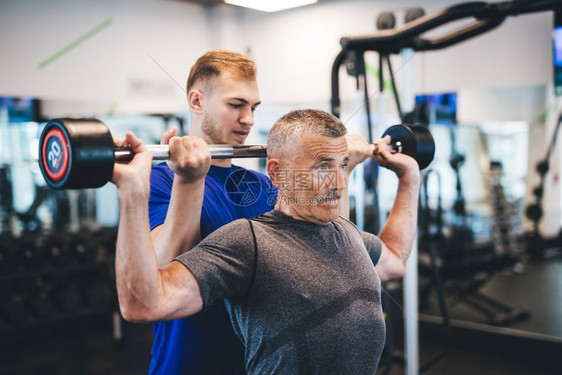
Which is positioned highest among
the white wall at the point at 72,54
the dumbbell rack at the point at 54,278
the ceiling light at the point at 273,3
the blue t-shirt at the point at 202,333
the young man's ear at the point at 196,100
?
the white wall at the point at 72,54

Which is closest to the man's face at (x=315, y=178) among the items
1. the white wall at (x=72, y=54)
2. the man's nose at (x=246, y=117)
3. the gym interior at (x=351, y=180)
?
the man's nose at (x=246, y=117)

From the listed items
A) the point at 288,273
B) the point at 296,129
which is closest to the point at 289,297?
the point at 288,273

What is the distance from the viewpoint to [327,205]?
1.05m

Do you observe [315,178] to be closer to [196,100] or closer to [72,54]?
[196,100]

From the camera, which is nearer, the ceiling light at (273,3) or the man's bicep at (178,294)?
the man's bicep at (178,294)

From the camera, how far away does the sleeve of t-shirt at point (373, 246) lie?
129 cm

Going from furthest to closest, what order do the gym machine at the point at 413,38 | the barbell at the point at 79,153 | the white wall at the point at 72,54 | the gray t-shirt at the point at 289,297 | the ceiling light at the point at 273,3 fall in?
the white wall at the point at 72,54 → the gym machine at the point at 413,38 → the ceiling light at the point at 273,3 → the gray t-shirt at the point at 289,297 → the barbell at the point at 79,153

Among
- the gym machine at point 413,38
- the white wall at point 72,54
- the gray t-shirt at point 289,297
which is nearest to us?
the gray t-shirt at point 289,297

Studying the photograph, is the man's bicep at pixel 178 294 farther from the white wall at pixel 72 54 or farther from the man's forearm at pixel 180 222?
the white wall at pixel 72 54

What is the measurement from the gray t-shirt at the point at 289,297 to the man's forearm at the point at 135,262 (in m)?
0.10

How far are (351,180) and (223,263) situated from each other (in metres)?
2.16

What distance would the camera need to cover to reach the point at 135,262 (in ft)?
2.78

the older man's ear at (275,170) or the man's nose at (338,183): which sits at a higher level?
the older man's ear at (275,170)

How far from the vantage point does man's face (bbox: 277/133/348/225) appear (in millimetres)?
1021
